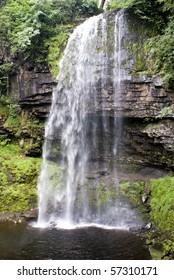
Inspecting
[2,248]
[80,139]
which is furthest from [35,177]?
[2,248]

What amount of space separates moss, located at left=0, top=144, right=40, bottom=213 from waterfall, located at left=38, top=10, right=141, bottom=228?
1.22 feet

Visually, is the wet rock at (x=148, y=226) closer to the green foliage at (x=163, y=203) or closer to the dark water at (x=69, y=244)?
the green foliage at (x=163, y=203)

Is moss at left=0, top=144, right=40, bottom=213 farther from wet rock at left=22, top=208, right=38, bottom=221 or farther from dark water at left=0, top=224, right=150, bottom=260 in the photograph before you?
dark water at left=0, top=224, right=150, bottom=260

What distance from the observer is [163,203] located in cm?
1003

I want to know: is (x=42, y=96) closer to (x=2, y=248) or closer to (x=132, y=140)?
(x=132, y=140)

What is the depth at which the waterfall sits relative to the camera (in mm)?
11312

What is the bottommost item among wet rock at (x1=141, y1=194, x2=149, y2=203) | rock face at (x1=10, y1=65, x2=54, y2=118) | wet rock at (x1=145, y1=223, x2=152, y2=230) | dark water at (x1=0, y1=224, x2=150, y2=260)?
dark water at (x1=0, y1=224, x2=150, y2=260)

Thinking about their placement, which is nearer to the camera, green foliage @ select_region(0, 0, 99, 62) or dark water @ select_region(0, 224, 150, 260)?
dark water @ select_region(0, 224, 150, 260)

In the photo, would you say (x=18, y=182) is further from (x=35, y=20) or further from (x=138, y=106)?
(x=35, y=20)

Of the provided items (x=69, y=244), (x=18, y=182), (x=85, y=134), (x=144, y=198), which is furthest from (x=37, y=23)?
(x=69, y=244)

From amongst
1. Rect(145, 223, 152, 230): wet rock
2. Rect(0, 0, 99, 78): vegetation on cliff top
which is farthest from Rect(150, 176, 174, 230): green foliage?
Rect(0, 0, 99, 78): vegetation on cliff top

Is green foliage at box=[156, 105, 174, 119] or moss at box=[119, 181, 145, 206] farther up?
green foliage at box=[156, 105, 174, 119]

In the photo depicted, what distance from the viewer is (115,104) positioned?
1145 cm

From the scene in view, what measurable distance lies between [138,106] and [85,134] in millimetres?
2707
